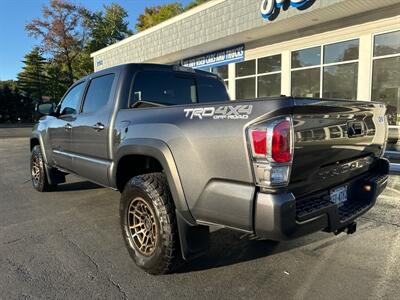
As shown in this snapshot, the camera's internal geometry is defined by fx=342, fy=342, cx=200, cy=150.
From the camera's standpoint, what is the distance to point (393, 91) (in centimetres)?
975

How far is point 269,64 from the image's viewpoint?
13.2 metres

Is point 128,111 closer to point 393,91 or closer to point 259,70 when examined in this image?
point 393,91

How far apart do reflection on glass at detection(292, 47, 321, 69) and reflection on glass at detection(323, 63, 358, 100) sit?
1.77 feet

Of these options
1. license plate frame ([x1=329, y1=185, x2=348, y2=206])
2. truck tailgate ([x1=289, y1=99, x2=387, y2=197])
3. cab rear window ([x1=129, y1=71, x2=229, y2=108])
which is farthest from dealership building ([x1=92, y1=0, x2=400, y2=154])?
license plate frame ([x1=329, y1=185, x2=348, y2=206])

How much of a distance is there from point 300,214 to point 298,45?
10760mm

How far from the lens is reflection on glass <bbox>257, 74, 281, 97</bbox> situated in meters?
13.0

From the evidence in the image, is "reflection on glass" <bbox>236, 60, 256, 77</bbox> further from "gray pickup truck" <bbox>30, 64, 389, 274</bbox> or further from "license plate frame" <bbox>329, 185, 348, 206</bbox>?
"license plate frame" <bbox>329, 185, 348, 206</bbox>

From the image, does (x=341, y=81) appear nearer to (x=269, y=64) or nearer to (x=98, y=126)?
(x=269, y=64)

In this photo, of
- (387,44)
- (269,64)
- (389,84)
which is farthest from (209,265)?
(269,64)

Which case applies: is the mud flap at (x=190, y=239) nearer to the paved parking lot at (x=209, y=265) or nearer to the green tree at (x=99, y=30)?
the paved parking lot at (x=209, y=265)

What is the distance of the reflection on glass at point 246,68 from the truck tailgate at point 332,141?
11.0m

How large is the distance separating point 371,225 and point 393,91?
6951mm

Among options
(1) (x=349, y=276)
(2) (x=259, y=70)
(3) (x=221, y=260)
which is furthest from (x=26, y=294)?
(2) (x=259, y=70)

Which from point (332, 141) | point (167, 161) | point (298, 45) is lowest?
point (167, 161)
